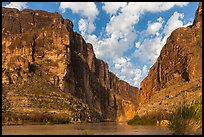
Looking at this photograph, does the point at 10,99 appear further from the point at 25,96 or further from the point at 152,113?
the point at 152,113

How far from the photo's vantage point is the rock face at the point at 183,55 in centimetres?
8612

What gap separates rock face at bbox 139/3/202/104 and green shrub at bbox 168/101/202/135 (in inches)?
2193

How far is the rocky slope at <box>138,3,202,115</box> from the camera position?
226 feet

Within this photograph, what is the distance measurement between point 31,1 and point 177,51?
8786 centimetres

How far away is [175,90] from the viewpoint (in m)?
75.7

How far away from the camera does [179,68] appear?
9731 cm

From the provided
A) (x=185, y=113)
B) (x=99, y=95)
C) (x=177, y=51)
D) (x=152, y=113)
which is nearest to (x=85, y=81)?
(x=99, y=95)

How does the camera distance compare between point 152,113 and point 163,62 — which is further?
point 163,62

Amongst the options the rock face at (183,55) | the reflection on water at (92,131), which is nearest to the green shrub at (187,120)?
the reflection on water at (92,131)

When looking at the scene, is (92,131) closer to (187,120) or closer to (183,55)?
(187,120)

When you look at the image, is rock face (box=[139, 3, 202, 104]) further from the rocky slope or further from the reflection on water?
the reflection on water

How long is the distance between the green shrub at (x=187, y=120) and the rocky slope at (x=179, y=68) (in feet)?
129

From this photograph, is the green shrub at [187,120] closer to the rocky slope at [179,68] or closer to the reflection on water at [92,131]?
the reflection on water at [92,131]

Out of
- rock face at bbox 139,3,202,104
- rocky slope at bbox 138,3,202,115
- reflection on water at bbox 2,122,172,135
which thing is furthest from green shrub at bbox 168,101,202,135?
rock face at bbox 139,3,202,104
